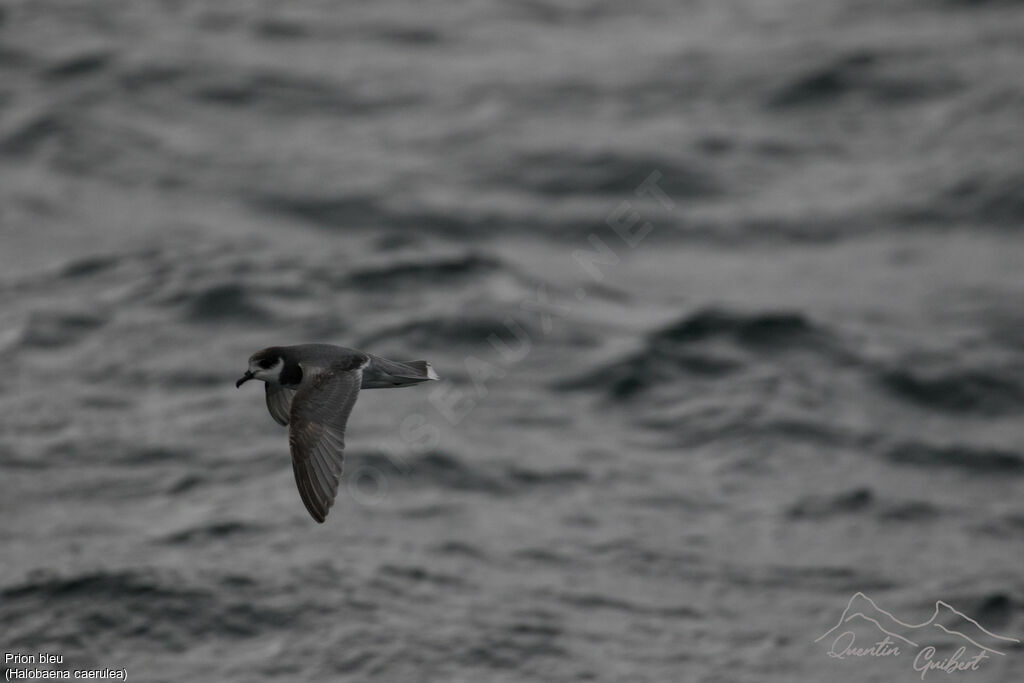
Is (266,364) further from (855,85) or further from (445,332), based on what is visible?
(855,85)

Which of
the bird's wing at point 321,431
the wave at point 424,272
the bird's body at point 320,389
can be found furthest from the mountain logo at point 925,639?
the wave at point 424,272

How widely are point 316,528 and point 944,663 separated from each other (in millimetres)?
5206

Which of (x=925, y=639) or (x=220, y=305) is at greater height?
(x=220, y=305)

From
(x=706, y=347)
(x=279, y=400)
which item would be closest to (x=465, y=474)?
(x=706, y=347)

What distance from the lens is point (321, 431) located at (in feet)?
27.2

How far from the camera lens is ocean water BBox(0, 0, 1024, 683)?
12.4 metres

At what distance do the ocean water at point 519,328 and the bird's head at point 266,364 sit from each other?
12.1ft

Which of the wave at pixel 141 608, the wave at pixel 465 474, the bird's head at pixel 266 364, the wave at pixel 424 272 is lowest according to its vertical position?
the wave at pixel 141 608

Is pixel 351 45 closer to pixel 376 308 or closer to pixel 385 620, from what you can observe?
pixel 376 308

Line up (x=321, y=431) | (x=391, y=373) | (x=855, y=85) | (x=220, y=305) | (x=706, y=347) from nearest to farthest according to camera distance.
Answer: (x=321, y=431), (x=391, y=373), (x=706, y=347), (x=220, y=305), (x=855, y=85)

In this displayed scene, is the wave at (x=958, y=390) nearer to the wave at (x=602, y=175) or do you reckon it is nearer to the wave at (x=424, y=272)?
the wave at (x=602, y=175)

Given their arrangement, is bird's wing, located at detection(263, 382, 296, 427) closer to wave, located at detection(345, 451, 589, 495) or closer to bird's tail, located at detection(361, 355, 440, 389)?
bird's tail, located at detection(361, 355, 440, 389)

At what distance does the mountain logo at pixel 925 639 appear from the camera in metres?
12.0

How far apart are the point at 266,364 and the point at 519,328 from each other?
306 inches
